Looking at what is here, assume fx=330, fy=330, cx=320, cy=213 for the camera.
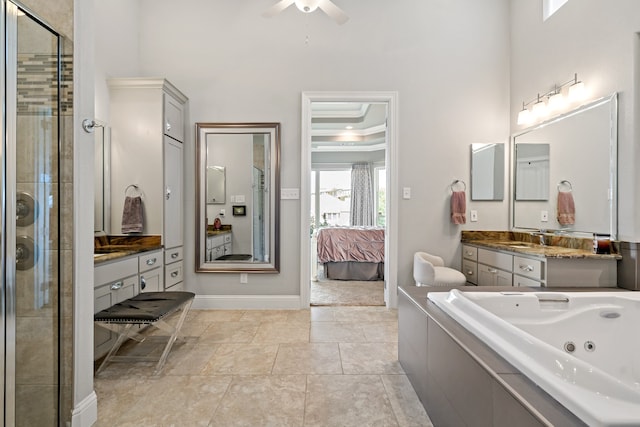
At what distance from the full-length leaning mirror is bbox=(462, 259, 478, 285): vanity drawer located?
6.34ft

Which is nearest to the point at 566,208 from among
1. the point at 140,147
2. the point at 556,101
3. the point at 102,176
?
the point at 556,101

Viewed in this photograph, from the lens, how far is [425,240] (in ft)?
11.3

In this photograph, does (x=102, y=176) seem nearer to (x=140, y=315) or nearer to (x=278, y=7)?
(x=140, y=315)

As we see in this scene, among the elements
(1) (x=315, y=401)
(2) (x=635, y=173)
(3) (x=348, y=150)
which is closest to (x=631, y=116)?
(2) (x=635, y=173)

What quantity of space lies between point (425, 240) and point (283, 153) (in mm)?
1742

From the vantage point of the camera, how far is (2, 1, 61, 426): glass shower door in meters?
1.23

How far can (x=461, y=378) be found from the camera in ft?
4.07

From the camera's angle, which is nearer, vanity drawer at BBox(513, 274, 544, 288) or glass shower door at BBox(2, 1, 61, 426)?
glass shower door at BBox(2, 1, 61, 426)

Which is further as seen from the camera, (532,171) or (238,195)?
(238,195)

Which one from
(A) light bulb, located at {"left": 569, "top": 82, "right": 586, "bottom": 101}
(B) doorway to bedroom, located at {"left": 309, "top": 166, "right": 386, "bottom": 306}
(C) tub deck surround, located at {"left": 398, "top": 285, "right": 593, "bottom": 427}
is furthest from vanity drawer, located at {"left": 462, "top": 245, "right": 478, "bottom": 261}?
(A) light bulb, located at {"left": 569, "top": 82, "right": 586, "bottom": 101}

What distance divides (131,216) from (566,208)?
363 cm

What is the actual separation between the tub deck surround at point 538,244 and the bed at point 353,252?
159 centimetres

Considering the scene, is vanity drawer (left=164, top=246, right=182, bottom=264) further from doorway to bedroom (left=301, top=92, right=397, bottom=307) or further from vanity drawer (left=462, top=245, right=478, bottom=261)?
vanity drawer (left=462, top=245, right=478, bottom=261)

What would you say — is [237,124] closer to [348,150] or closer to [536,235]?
[536,235]
